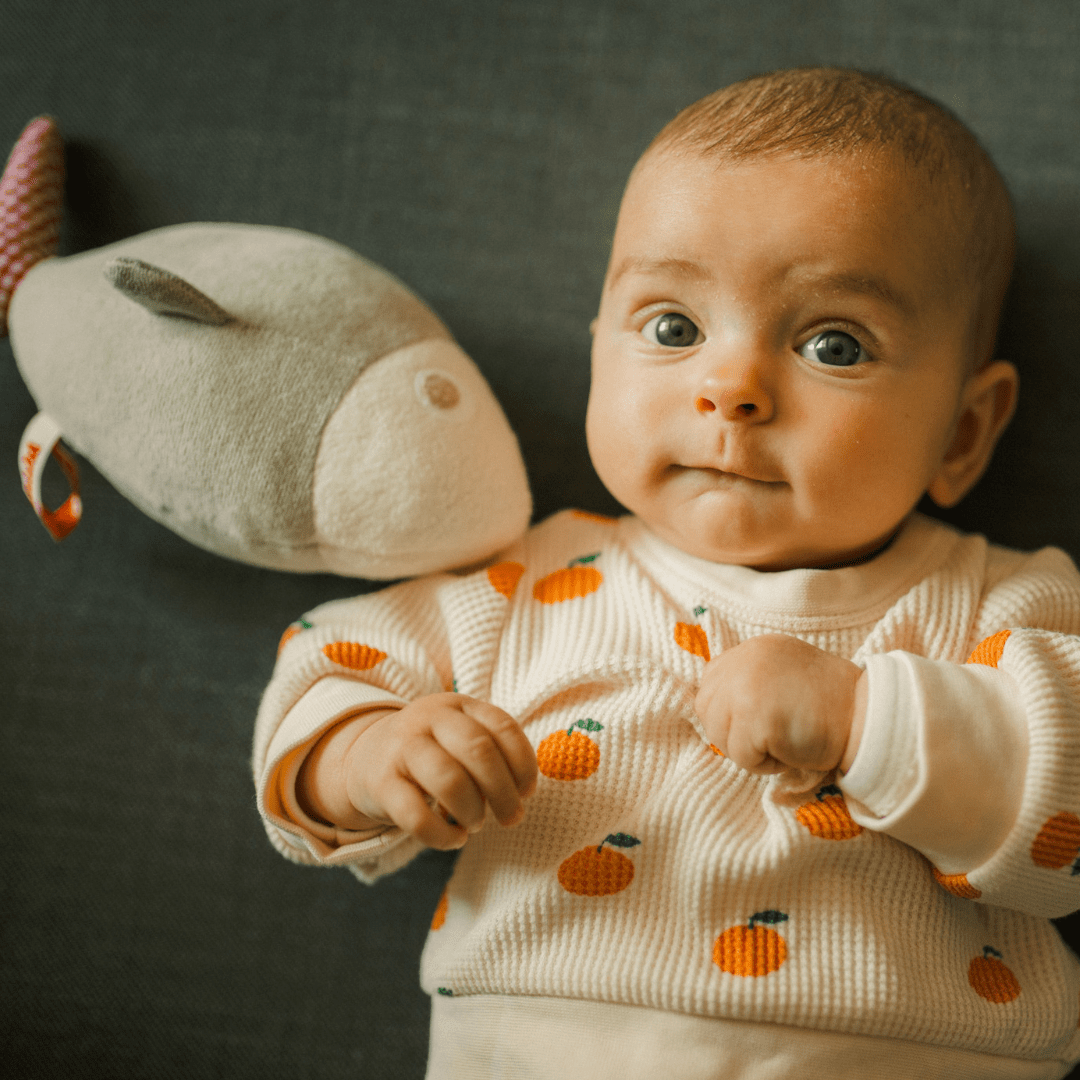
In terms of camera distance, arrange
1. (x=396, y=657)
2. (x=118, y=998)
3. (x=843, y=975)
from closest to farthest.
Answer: (x=843, y=975)
(x=396, y=657)
(x=118, y=998)

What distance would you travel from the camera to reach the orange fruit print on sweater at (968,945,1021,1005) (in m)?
0.74

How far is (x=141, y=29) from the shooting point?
107 cm

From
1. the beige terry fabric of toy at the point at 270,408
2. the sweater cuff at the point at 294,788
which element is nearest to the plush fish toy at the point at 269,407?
the beige terry fabric of toy at the point at 270,408

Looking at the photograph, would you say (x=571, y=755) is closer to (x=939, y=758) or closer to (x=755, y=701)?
(x=755, y=701)

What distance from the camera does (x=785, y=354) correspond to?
75cm

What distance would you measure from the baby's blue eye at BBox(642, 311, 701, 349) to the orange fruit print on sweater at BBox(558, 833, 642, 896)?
0.41 metres

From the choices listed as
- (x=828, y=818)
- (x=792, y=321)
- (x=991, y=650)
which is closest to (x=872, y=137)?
(x=792, y=321)

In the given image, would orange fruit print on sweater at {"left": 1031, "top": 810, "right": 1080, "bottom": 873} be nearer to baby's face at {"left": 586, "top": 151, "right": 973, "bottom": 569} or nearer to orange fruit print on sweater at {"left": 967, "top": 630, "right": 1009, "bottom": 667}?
orange fruit print on sweater at {"left": 967, "top": 630, "right": 1009, "bottom": 667}

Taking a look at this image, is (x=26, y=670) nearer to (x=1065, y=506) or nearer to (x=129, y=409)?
(x=129, y=409)

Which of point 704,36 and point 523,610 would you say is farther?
point 704,36

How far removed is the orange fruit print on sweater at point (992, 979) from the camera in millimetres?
744

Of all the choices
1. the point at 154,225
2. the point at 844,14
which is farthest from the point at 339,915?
the point at 844,14

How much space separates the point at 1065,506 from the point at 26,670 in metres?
1.12

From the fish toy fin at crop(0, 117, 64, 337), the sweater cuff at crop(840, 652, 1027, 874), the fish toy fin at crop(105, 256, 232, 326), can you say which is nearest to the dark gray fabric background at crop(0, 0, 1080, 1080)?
the fish toy fin at crop(0, 117, 64, 337)
